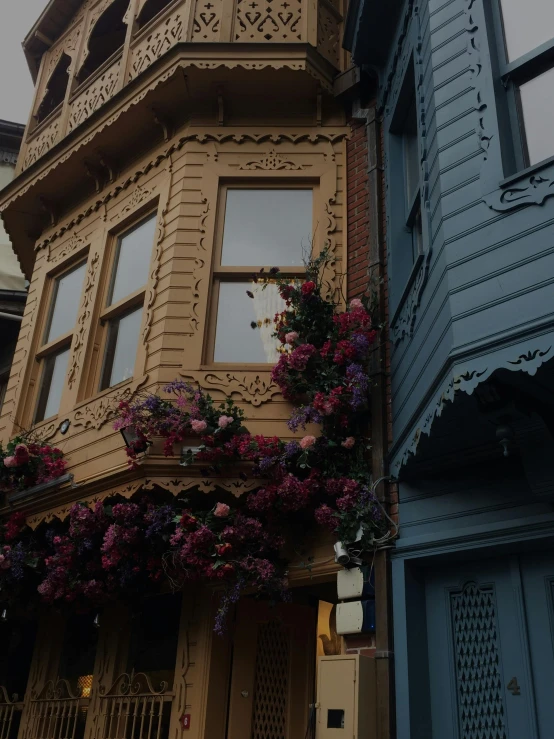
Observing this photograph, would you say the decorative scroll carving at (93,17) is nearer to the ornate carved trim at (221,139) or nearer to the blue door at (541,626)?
the ornate carved trim at (221,139)

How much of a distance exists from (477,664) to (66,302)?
6624 millimetres

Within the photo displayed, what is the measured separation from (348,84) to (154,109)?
2.23 m

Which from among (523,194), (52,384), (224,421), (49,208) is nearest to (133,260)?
(52,384)

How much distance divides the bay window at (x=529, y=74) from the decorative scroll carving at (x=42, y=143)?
6.88m

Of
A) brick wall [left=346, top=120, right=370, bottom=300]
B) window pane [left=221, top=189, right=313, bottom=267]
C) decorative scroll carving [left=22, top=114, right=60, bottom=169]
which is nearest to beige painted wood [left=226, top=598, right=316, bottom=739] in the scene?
brick wall [left=346, top=120, right=370, bottom=300]

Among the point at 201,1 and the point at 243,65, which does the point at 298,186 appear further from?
the point at 201,1

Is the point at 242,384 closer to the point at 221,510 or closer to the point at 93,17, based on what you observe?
the point at 221,510

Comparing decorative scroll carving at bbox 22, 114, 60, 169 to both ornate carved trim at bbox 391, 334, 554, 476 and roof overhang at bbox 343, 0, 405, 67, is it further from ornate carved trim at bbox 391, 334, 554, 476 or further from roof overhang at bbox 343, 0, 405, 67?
ornate carved trim at bbox 391, 334, 554, 476

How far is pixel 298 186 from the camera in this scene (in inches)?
308

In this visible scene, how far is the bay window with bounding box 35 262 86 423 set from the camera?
8.84 metres

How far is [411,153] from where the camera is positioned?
23.5ft

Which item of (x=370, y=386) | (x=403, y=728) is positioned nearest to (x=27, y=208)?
(x=370, y=386)

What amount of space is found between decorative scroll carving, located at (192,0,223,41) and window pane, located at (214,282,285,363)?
3.02 metres

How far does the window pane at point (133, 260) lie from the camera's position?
820cm
